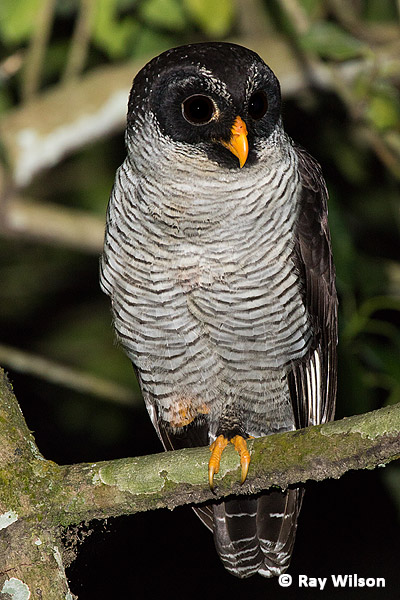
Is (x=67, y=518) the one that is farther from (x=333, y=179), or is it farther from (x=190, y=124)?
(x=333, y=179)

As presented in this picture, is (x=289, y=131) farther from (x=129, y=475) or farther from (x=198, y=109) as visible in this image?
(x=129, y=475)

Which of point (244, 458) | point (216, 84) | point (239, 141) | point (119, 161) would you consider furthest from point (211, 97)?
point (119, 161)

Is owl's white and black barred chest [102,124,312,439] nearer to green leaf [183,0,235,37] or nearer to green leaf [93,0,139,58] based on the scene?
green leaf [183,0,235,37]

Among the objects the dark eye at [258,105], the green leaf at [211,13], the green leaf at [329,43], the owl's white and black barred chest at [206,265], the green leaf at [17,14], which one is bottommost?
the owl's white and black barred chest at [206,265]

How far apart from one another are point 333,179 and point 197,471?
14.3ft

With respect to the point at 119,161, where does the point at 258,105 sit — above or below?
below

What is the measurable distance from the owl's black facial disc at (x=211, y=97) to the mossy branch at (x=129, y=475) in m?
1.14

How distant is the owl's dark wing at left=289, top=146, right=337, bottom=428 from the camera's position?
3375 mm

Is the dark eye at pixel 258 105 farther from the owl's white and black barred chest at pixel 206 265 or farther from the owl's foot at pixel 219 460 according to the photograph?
the owl's foot at pixel 219 460

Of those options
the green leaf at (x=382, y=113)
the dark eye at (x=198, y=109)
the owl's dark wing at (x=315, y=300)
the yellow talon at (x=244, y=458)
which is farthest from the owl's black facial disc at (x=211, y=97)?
the green leaf at (x=382, y=113)

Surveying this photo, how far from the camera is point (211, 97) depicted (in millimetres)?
2900

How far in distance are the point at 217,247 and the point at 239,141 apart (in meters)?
0.43

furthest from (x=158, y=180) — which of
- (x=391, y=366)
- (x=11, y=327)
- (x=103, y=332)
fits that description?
(x=11, y=327)

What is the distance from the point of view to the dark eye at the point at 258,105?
2.97 metres
